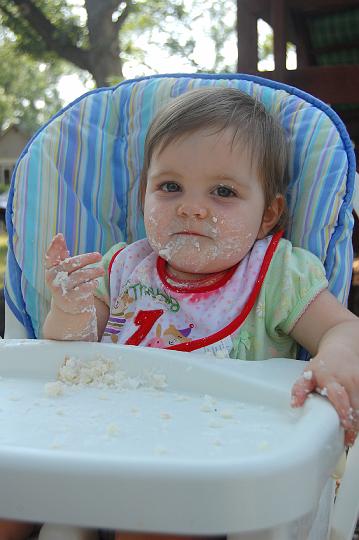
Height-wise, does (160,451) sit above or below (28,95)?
above

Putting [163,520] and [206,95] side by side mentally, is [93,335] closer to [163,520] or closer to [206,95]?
[206,95]

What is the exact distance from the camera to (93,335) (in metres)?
1.22

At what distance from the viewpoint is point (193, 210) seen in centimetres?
121

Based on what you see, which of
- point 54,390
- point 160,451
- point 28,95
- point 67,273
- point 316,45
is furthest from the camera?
point 28,95

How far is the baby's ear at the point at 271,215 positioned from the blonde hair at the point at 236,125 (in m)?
0.01

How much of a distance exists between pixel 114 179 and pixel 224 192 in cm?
34

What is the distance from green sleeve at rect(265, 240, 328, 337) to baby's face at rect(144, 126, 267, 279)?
0.07 m

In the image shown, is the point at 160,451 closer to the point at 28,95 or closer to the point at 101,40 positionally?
the point at 101,40

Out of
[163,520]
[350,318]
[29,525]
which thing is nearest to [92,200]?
[350,318]

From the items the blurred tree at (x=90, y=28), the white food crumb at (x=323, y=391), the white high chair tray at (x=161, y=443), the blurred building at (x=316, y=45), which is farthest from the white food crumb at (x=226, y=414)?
the blurred tree at (x=90, y=28)

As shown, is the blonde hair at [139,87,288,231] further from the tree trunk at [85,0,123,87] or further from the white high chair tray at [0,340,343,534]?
the tree trunk at [85,0,123,87]

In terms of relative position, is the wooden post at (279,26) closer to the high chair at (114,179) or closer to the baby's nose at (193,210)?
the high chair at (114,179)

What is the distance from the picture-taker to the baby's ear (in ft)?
4.41

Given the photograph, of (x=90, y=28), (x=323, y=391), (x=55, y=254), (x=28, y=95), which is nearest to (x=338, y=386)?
(x=323, y=391)
